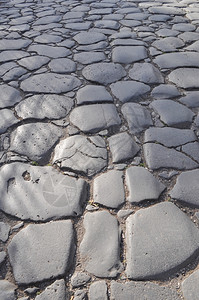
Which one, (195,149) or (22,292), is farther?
(195,149)

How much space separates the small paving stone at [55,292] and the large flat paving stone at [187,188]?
0.76 meters

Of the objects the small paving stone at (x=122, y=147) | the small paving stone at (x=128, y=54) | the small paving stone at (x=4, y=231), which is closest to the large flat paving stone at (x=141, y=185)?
the small paving stone at (x=122, y=147)

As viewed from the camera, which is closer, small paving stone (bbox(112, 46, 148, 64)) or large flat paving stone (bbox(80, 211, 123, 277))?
large flat paving stone (bbox(80, 211, 123, 277))

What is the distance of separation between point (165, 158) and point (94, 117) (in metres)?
0.66

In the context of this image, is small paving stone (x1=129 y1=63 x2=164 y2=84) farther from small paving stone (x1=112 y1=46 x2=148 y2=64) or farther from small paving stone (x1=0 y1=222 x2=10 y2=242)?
small paving stone (x1=0 y1=222 x2=10 y2=242)

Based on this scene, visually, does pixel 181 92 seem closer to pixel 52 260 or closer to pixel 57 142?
pixel 57 142

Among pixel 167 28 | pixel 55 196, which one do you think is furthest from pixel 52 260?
pixel 167 28

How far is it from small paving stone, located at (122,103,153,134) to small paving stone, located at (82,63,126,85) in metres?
0.47

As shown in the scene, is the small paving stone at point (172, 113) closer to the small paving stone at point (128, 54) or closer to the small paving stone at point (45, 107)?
the small paving stone at point (45, 107)

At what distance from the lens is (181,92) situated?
103 inches

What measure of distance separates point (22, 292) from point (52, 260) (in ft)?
0.59

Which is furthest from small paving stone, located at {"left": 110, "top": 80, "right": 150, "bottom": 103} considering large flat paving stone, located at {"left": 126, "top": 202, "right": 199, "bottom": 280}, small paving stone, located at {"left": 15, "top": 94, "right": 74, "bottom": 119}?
large flat paving stone, located at {"left": 126, "top": 202, "right": 199, "bottom": 280}

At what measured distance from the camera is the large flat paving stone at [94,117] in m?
2.26

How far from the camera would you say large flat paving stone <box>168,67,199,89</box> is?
2699mm
